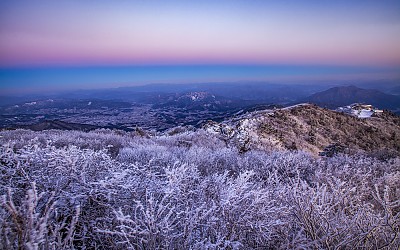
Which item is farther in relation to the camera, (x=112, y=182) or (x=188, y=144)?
(x=188, y=144)

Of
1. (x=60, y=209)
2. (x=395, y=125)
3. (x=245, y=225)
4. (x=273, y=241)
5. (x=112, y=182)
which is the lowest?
(x=395, y=125)

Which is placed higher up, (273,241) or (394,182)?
(273,241)

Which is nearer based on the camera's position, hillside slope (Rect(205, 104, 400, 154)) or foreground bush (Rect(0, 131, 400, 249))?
foreground bush (Rect(0, 131, 400, 249))

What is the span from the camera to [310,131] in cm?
2503

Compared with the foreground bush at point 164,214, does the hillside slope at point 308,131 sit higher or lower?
lower

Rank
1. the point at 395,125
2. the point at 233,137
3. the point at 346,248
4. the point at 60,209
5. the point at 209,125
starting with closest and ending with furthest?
the point at 346,248 → the point at 60,209 → the point at 233,137 → the point at 209,125 → the point at 395,125

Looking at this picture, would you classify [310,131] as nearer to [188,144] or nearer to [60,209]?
[188,144]

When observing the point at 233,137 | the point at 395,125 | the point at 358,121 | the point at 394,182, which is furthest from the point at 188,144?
the point at 395,125

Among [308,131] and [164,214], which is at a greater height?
[164,214]

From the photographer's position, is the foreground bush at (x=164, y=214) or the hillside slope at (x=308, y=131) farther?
the hillside slope at (x=308, y=131)

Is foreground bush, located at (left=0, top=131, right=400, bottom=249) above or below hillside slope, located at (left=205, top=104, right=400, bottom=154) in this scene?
above

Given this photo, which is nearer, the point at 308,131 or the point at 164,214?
the point at 164,214

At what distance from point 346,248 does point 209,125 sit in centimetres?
2200

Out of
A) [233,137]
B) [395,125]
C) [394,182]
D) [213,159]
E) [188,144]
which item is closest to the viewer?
[394,182]
